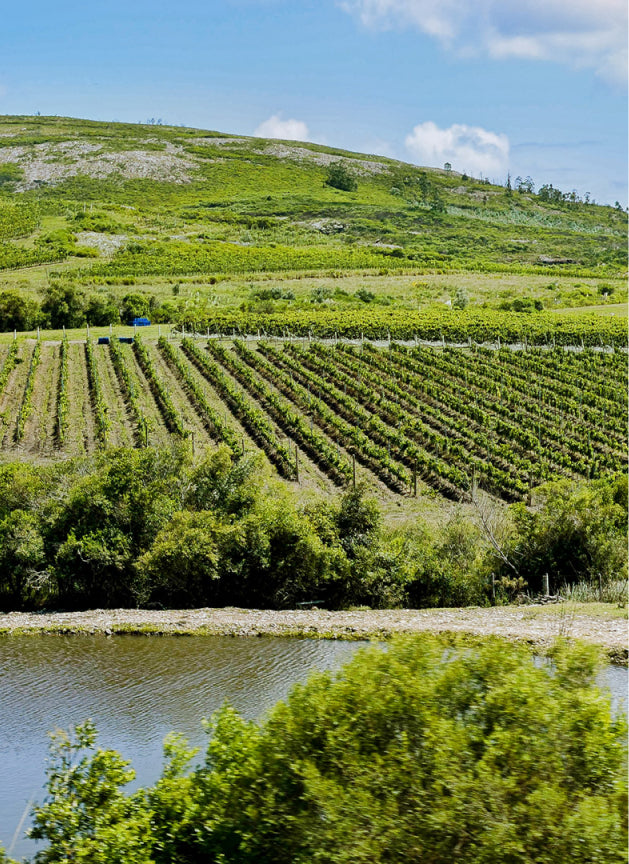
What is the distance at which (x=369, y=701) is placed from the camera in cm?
1296

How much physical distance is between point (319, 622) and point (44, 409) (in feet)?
107

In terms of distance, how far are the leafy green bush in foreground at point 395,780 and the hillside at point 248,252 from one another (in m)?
72.8

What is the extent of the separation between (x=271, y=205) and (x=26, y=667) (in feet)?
525

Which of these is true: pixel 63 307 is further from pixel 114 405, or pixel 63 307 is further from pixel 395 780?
pixel 395 780

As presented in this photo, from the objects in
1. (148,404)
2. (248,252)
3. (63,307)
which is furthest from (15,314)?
(248,252)

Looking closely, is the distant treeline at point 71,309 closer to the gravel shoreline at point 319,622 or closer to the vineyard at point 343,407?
the vineyard at point 343,407

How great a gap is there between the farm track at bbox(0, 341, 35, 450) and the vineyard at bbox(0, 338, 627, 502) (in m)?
0.13

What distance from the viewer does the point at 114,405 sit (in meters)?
60.5

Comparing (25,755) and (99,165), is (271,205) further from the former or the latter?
(25,755)

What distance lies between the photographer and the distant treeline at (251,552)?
35188 millimetres

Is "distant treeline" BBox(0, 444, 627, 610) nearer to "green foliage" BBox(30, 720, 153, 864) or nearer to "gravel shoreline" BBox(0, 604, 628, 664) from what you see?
"gravel shoreline" BBox(0, 604, 628, 664)

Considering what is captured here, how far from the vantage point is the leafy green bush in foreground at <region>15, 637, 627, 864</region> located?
11.2 metres

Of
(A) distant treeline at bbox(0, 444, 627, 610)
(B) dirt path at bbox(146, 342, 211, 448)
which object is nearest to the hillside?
(B) dirt path at bbox(146, 342, 211, 448)

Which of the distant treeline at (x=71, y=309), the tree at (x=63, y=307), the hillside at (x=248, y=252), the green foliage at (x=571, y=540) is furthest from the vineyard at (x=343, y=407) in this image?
the hillside at (x=248, y=252)
